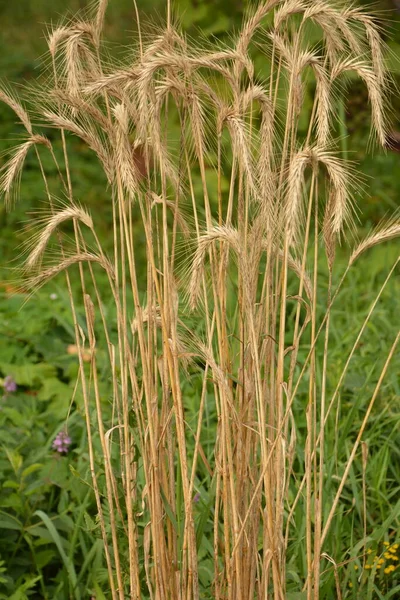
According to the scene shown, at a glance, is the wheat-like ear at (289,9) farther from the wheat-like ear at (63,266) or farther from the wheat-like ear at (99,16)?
the wheat-like ear at (63,266)

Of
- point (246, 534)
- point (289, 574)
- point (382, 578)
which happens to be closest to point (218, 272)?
point (246, 534)

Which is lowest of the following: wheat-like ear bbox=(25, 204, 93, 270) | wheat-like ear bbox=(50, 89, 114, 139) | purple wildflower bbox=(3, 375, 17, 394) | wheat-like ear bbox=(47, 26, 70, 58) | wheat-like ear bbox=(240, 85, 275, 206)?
purple wildflower bbox=(3, 375, 17, 394)

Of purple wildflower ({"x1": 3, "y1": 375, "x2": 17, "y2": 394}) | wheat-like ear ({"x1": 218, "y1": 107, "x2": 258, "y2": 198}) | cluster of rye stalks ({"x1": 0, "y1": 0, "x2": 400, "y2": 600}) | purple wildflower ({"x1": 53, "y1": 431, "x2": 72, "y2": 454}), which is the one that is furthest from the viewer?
purple wildflower ({"x1": 3, "y1": 375, "x2": 17, "y2": 394})

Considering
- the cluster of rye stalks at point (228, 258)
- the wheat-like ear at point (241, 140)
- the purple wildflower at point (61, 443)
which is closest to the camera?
the wheat-like ear at point (241, 140)

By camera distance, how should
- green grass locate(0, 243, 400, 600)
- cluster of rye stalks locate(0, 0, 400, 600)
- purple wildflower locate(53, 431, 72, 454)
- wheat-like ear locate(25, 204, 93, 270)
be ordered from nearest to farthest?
cluster of rye stalks locate(0, 0, 400, 600)
wheat-like ear locate(25, 204, 93, 270)
green grass locate(0, 243, 400, 600)
purple wildflower locate(53, 431, 72, 454)

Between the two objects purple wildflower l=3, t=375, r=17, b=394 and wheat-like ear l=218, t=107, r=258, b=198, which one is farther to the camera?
purple wildflower l=3, t=375, r=17, b=394

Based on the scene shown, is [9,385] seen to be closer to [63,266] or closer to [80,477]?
[80,477]

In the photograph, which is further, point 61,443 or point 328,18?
point 61,443

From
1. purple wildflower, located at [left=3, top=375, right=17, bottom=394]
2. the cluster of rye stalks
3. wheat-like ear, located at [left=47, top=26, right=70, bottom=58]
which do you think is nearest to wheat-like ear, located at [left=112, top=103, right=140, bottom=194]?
the cluster of rye stalks

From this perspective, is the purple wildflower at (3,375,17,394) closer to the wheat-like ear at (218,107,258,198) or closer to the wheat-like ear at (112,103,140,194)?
the wheat-like ear at (112,103,140,194)

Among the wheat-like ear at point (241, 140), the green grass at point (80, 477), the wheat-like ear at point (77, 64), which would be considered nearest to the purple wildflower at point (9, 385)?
the green grass at point (80, 477)

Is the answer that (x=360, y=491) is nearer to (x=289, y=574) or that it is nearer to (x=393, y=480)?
(x=393, y=480)

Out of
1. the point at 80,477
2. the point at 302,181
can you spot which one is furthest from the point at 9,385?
the point at 302,181

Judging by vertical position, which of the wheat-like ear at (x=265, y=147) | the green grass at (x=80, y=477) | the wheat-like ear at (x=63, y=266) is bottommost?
the green grass at (x=80, y=477)
